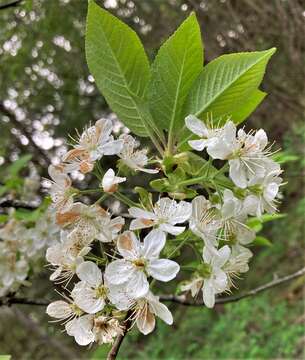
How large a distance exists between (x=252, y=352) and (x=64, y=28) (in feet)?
9.10

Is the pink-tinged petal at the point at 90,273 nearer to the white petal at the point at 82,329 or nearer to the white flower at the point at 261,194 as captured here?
the white petal at the point at 82,329

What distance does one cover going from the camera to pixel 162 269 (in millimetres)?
→ 834

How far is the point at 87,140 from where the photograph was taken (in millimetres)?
952

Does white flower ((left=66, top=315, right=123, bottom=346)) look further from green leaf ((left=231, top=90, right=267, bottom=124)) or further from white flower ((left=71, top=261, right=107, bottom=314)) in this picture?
green leaf ((left=231, top=90, right=267, bottom=124))

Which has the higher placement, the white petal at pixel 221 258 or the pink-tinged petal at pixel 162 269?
the pink-tinged petal at pixel 162 269

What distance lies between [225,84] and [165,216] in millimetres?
289

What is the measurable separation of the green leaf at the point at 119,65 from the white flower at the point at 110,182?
17 centimetres

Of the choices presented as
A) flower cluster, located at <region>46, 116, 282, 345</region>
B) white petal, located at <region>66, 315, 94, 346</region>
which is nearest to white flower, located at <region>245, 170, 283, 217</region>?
flower cluster, located at <region>46, 116, 282, 345</region>

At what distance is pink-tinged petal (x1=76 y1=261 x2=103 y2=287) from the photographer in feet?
2.85

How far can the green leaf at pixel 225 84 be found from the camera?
0.97 meters

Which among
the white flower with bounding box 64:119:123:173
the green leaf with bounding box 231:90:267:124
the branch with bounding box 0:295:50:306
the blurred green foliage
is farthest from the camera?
the blurred green foliage

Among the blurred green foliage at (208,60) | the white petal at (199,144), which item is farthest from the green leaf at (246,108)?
the blurred green foliage at (208,60)

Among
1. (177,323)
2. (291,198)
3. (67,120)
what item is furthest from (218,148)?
(291,198)

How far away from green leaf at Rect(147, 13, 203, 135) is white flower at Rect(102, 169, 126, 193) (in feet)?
0.61
